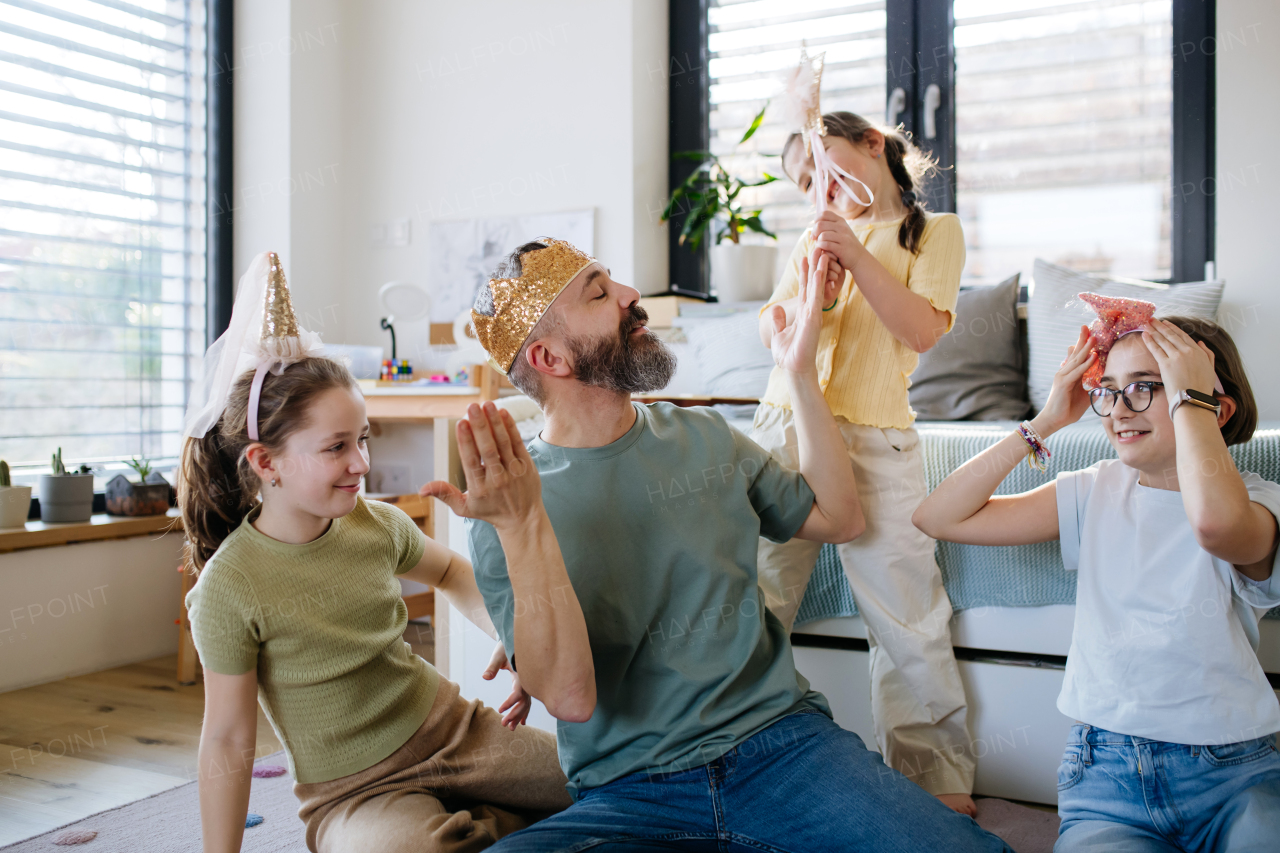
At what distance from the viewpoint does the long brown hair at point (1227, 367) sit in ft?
3.86

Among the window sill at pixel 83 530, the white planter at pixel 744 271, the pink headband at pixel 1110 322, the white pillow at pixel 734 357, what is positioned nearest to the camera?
the pink headband at pixel 1110 322

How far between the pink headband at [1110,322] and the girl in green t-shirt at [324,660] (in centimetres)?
72

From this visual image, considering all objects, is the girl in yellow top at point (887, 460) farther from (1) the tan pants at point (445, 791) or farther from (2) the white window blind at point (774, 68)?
(2) the white window blind at point (774, 68)

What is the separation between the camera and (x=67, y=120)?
9.29 ft

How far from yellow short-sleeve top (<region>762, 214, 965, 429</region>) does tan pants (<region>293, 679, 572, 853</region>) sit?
0.66 m

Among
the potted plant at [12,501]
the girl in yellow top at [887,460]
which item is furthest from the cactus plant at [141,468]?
the girl in yellow top at [887,460]

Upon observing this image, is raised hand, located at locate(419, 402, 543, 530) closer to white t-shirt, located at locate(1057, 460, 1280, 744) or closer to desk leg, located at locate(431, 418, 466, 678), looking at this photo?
white t-shirt, located at locate(1057, 460, 1280, 744)

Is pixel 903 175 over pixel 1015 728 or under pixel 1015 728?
over

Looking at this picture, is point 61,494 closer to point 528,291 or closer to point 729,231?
point 528,291

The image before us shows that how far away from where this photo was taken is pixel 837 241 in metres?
1.33

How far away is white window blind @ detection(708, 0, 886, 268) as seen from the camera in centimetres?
315

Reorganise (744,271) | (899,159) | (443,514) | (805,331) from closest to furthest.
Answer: (805,331) → (899,159) → (443,514) → (744,271)

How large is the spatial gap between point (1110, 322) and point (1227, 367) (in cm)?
15

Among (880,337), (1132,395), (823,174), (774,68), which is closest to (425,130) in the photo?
(774,68)
